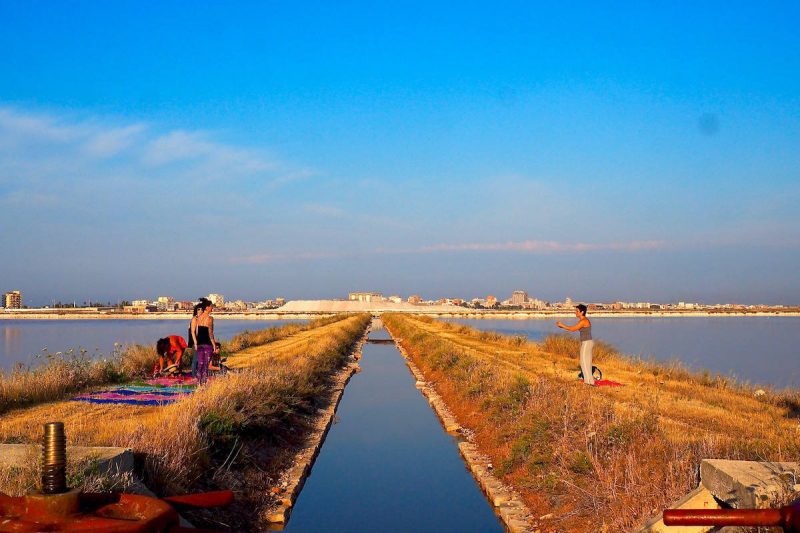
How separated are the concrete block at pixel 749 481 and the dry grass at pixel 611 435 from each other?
916 millimetres

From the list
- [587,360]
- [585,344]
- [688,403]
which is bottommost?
[688,403]

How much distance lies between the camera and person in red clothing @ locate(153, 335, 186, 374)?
15242 millimetres

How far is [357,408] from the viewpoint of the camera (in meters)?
17.0

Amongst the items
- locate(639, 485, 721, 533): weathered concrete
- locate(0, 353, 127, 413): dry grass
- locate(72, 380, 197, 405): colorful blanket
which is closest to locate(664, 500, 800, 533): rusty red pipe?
locate(639, 485, 721, 533): weathered concrete

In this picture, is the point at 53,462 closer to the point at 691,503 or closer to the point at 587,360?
the point at 691,503

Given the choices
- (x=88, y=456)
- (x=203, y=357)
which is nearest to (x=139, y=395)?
(x=203, y=357)

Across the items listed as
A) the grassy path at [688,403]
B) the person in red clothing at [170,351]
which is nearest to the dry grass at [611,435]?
the grassy path at [688,403]

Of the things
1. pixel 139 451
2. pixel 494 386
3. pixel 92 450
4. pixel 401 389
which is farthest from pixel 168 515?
pixel 401 389

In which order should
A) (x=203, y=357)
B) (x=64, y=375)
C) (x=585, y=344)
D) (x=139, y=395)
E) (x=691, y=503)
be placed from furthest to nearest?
1. (x=585, y=344)
2. (x=203, y=357)
3. (x=64, y=375)
4. (x=139, y=395)
5. (x=691, y=503)

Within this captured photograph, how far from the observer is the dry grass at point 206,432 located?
6.75m

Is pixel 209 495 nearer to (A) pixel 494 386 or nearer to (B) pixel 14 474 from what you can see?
(B) pixel 14 474

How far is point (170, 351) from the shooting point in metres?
15.6

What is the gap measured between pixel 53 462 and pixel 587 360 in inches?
531

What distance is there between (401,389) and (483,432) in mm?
8265
